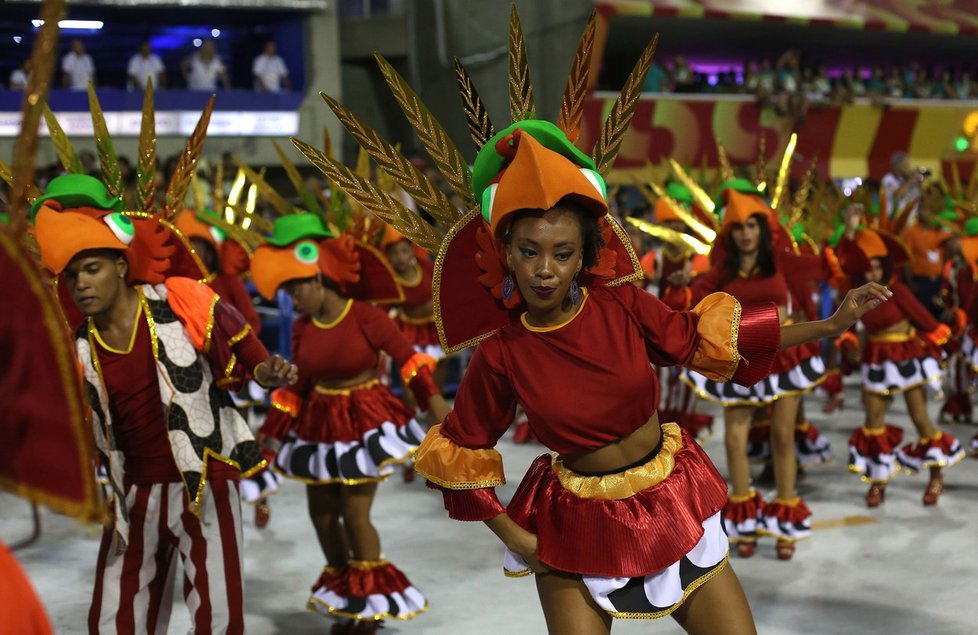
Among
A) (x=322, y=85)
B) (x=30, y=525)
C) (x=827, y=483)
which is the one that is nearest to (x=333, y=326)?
(x=30, y=525)

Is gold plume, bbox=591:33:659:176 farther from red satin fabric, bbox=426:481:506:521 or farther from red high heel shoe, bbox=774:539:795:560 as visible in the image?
red high heel shoe, bbox=774:539:795:560

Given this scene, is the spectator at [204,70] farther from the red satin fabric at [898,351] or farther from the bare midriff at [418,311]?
the red satin fabric at [898,351]

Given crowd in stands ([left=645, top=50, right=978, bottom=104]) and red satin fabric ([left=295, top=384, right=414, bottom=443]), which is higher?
crowd in stands ([left=645, top=50, right=978, bottom=104])

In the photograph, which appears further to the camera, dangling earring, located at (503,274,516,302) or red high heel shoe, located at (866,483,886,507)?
red high heel shoe, located at (866,483,886,507)

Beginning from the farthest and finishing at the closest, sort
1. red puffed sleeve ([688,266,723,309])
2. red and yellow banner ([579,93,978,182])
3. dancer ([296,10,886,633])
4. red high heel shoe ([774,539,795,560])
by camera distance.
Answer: red and yellow banner ([579,93,978,182]) → red puffed sleeve ([688,266,723,309]) → red high heel shoe ([774,539,795,560]) → dancer ([296,10,886,633])

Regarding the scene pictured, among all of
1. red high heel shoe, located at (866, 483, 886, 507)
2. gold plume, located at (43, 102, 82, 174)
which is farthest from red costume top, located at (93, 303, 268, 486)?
red high heel shoe, located at (866, 483, 886, 507)

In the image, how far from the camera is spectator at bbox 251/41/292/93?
1894 cm

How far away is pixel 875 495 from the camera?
22.9 feet

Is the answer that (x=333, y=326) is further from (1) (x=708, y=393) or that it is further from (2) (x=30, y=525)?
(2) (x=30, y=525)

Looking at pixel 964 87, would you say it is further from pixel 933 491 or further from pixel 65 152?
pixel 65 152

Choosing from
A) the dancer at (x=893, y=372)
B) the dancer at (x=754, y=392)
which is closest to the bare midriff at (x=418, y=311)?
the dancer at (x=754, y=392)

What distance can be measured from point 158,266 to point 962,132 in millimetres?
20769

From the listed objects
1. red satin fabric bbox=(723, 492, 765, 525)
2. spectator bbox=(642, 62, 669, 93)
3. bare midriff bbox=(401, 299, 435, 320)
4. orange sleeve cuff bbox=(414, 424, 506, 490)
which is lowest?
red satin fabric bbox=(723, 492, 765, 525)

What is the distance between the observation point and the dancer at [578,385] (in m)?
2.95
